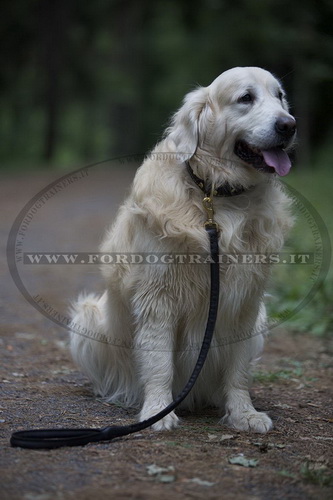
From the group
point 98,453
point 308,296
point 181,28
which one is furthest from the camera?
point 181,28

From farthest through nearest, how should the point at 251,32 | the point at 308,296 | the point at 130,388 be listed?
the point at 251,32, the point at 308,296, the point at 130,388

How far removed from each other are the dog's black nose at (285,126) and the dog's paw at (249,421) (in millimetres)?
1431

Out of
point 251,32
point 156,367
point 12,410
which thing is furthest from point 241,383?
point 251,32

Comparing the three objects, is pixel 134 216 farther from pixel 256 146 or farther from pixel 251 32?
pixel 251 32

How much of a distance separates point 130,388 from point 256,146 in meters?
1.56

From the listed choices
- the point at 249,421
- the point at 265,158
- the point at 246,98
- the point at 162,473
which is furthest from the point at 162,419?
the point at 246,98

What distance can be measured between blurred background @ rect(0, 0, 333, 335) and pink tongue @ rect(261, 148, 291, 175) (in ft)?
39.7

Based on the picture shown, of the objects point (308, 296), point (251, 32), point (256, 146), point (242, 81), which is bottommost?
point (308, 296)

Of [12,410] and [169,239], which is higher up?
[169,239]

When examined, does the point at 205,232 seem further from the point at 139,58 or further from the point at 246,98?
the point at 139,58

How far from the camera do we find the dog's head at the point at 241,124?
126 inches

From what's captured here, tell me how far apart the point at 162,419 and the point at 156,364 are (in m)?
0.28

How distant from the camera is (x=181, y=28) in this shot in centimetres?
2308

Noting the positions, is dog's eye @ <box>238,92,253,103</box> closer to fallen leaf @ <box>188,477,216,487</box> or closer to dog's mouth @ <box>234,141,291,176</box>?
dog's mouth @ <box>234,141,291,176</box>
